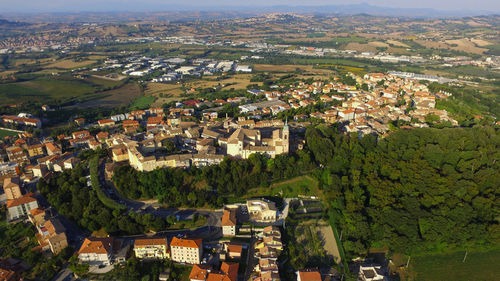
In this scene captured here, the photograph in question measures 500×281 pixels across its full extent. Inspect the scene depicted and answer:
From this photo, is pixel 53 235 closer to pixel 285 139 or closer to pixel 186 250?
pixel 186 250

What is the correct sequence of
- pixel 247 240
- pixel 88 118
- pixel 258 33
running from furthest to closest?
pixel 258 33 < pixel 88 118 < pixel 247 240

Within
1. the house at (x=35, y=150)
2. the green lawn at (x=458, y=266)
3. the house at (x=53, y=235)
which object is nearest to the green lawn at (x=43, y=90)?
the house at (x=35, y=150)

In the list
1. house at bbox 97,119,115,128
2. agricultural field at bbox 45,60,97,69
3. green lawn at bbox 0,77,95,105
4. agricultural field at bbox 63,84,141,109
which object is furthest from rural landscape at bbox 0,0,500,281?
agricultural field at bbox 45,60,97,69

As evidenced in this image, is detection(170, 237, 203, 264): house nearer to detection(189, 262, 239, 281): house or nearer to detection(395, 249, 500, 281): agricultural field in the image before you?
detection(189, 262, 239, 281): house

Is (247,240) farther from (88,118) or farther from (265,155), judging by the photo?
(88,118)

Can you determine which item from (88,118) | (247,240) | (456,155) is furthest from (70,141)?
(456,155)

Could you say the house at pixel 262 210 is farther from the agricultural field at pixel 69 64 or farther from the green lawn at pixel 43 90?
the agricultural field at pixel 69 64
